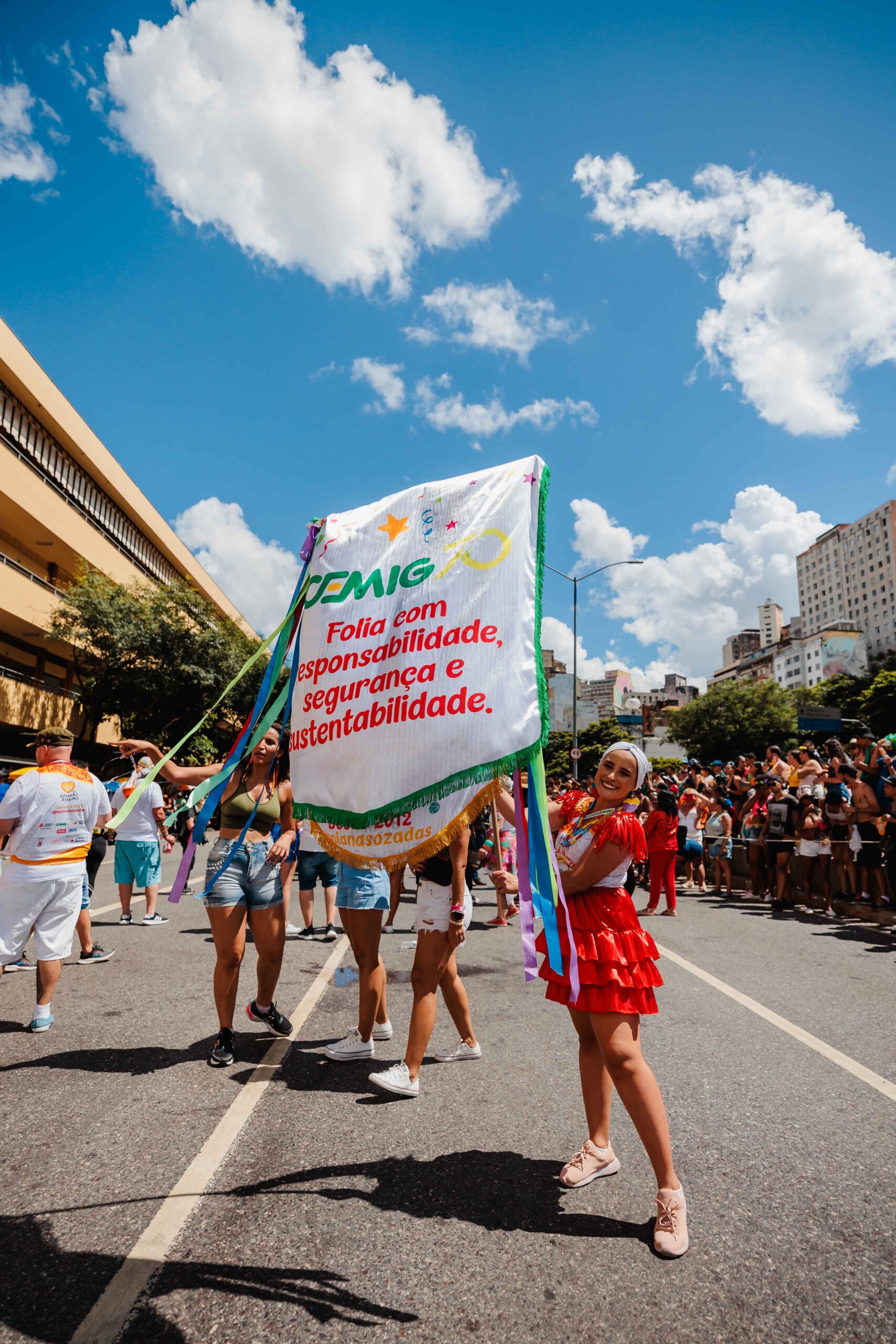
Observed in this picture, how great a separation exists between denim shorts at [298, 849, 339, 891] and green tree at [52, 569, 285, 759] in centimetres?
1898

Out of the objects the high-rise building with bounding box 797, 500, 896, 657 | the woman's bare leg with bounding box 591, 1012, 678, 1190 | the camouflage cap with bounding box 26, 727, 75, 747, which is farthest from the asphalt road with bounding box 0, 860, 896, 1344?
the high-rise building with bounding box 797, 500, 896, 657

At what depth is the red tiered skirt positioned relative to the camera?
2.87 m

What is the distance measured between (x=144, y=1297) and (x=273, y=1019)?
2.37 m

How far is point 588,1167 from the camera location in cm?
300

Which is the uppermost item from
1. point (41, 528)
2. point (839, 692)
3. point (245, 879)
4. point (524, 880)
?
point (839, 692)

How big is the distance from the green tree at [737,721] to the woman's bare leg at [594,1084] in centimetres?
7673

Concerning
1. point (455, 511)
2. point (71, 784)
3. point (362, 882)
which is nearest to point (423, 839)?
point (455, 511)

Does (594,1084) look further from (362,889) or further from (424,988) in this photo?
(362,889)

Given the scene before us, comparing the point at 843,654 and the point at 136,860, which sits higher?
the point at 843,654

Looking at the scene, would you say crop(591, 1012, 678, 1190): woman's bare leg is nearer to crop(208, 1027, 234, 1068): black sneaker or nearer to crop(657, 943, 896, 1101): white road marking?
crop(657, 943, 896, 1101): white road marking

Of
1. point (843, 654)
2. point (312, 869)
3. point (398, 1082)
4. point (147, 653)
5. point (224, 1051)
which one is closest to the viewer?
point (398, 1082)

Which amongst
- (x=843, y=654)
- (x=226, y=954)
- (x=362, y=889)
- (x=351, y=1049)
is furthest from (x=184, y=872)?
(x=843, y=654)

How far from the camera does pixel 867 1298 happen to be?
2289 millimetres

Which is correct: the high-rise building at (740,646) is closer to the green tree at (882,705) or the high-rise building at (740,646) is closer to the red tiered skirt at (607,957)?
the green tree at (882,705)
